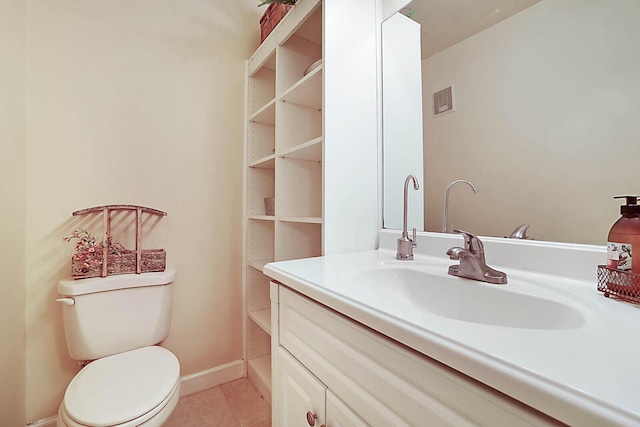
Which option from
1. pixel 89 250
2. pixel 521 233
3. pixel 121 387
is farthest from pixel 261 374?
pixel 521 233

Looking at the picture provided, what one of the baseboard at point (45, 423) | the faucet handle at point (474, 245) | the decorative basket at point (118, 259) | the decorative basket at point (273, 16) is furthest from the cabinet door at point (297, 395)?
the decorative basket at point (273, 16)

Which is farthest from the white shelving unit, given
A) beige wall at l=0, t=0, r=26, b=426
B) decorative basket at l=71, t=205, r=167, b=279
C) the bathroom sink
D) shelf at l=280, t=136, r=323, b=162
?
beige wall at l=0, t=0, r=26, b=426

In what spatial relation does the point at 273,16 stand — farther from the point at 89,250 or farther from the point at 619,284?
the point at 619,284

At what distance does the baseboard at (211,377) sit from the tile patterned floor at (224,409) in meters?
0.03

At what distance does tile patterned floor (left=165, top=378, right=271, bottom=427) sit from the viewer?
4.45 ft

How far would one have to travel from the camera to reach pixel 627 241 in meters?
0.58

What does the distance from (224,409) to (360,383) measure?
4.18 feet

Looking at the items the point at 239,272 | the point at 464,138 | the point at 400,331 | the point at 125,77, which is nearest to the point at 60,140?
the point at 125,77

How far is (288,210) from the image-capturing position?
1.40 metres

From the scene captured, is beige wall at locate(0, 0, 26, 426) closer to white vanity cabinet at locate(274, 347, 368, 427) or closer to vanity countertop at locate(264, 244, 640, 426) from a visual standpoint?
white vanity cabinet at locate(274, 347, 368, 427)

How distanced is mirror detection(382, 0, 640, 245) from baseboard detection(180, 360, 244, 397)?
1.41m

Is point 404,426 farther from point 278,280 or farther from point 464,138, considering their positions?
point 464,138

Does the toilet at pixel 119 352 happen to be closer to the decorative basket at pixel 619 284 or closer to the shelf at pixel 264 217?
the shelf at pixel 264 217

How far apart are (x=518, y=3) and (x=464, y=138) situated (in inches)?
17.0
